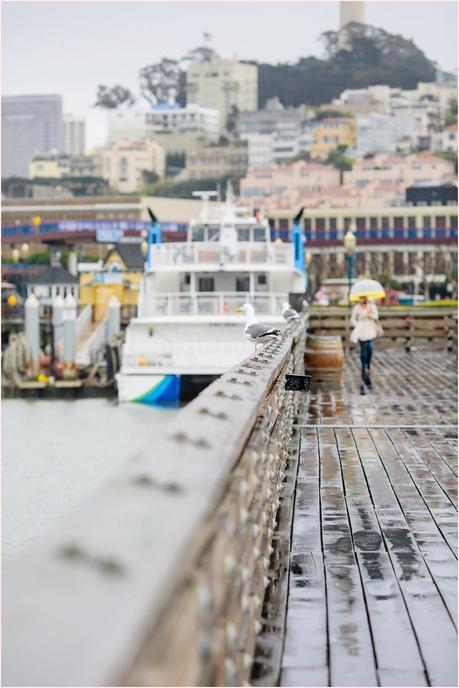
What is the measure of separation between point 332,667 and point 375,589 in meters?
1.20

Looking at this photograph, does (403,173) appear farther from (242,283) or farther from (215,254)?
(215,254)

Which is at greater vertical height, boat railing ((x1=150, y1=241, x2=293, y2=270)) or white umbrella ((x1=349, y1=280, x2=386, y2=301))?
boat railing ((x1=150, y1=241, x2=293, y2=270))

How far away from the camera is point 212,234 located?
38844 millimetres

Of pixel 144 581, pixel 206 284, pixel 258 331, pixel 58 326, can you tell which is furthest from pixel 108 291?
pixel 144 581

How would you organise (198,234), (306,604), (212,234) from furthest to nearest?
(198,234), (212,234), (306,604)

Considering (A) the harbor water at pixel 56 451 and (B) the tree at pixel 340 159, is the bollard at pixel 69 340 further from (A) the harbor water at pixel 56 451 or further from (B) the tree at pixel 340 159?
(B) the tree at pixel 340 159

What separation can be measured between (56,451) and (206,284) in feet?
30.8

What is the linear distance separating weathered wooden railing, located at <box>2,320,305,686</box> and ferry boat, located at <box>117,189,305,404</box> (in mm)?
28332

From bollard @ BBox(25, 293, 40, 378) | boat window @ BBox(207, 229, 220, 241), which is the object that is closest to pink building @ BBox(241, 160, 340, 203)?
bollard @ BBox(25, 293, 40, 378)

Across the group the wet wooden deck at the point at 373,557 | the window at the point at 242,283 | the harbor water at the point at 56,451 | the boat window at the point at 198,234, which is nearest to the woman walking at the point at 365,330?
the harbor water at the point at 56,451

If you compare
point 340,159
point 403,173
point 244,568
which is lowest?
point 244,568

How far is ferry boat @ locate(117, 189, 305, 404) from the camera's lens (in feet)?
108

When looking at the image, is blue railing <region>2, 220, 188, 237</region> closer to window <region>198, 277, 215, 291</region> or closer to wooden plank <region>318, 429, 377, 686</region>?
window <region>198, 277, 215, 291</region>

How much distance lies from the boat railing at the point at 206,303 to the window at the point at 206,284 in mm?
1312
